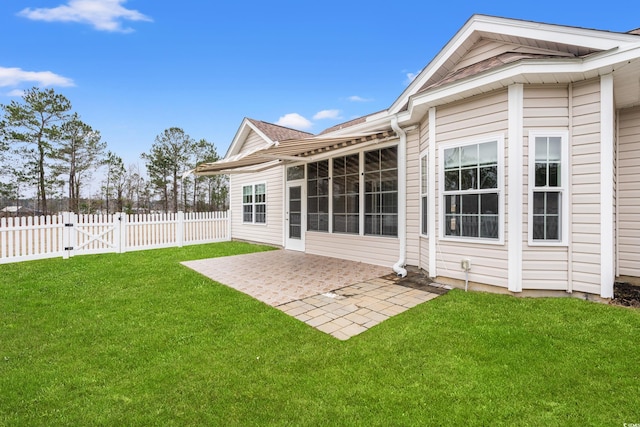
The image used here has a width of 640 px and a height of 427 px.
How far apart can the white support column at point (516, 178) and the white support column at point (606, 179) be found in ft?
3.20

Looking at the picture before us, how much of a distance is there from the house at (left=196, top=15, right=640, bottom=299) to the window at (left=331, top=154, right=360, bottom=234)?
3.07 ft

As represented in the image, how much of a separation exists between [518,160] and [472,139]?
81 cm

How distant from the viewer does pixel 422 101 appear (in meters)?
5.36

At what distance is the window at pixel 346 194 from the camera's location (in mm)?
7731

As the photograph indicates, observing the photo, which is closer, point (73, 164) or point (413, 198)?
point (413, 198)

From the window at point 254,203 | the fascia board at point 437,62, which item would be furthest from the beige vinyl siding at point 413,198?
the window at point 254,203

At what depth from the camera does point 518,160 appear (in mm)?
4473

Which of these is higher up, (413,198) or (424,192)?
(424,192)

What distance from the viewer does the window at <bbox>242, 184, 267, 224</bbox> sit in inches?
458

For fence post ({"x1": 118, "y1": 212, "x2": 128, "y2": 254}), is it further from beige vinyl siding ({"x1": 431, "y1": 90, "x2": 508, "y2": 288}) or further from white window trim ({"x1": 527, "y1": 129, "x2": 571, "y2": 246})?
white window trim ({"x1": 527, "y1": 129, "x2": 571, "y2": 246})

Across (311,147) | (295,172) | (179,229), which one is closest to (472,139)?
(311,147)

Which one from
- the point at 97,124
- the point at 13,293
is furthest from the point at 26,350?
the point at 97,124

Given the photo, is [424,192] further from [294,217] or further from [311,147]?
[294,217]

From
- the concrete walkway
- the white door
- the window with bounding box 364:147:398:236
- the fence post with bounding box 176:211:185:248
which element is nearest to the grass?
the concrete walkway
